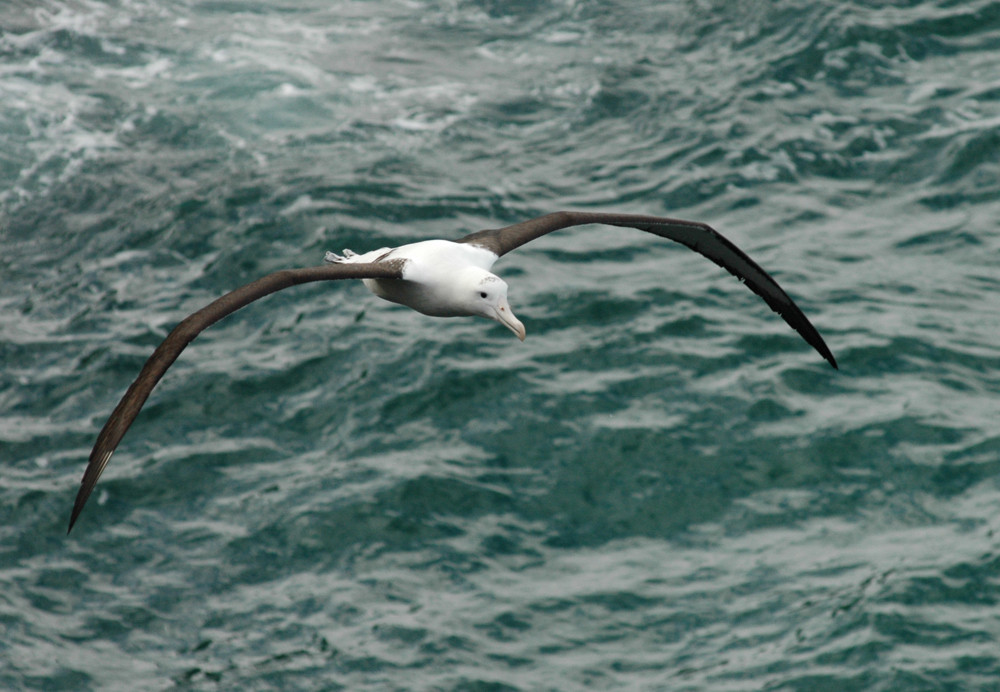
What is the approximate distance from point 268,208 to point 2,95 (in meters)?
7.33

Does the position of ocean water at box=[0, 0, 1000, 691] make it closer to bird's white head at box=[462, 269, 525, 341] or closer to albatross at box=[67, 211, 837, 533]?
albatross at box=[67, 211, 837, 533]

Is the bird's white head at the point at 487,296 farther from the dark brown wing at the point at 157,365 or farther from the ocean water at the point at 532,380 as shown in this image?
the ocean water at the point at 532,380

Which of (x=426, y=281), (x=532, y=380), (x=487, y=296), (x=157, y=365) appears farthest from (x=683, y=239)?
(x=157, y=365)

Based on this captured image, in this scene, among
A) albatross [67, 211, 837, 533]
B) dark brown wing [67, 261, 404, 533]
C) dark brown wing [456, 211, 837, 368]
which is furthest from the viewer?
dark brown wing [456, 211, 837, 368]

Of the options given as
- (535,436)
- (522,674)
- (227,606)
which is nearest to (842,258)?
(535,436)

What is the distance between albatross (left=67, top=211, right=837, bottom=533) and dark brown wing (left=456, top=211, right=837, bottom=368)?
11 millimetres

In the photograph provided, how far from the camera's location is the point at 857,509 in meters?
13.7

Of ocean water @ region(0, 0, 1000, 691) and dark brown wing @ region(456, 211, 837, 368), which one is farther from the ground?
dark brown wing @ region(456, 211, 837, 368)

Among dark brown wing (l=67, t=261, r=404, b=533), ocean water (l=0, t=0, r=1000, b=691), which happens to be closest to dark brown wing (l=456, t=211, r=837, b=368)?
dark brown wing (l=67, t=261, r=404, b=533)

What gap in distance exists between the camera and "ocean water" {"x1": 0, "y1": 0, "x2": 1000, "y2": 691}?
12.9 meters

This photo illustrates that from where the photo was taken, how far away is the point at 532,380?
1561cm

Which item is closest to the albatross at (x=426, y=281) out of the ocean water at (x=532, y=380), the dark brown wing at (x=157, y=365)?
the dark brown wing at (x=157, y=365)

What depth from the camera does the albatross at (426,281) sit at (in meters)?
7.76

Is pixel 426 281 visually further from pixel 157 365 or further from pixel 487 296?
pixel 157 365
